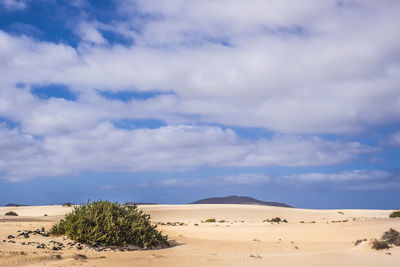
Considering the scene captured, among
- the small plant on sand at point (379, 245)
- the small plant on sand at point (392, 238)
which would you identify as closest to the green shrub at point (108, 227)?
the small plant on sand at point (379, 245)

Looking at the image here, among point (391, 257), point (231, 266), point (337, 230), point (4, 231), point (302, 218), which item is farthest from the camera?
point (302, 218)

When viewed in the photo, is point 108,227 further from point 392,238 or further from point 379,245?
point 392,238

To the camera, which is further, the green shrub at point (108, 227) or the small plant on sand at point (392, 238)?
the small plant on sand at point (392, 238)

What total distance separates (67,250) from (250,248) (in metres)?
6.25

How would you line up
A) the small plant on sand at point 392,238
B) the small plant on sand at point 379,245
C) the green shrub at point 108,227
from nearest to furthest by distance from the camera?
the small plant on sand at point 379,245, the green shrub at point 108,227, the small plant on sand at point 392,238

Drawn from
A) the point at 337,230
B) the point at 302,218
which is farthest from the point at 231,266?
the point at 302,218

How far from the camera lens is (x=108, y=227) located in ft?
40.5

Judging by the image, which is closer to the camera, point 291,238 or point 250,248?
point 250,248

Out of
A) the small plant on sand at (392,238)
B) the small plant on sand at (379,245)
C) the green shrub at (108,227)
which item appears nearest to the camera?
the small plant on sand at (379,245)

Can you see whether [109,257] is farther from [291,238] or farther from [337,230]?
[337,230]

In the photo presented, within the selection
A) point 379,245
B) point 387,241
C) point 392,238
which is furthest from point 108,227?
point 392,238

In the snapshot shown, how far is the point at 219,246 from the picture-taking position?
577 inches

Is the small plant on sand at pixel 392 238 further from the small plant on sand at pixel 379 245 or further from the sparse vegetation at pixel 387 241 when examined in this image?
the small plant on sand at pixel 379 245

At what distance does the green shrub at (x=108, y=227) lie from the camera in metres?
12.2
